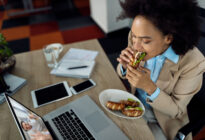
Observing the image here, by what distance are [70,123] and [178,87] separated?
68cm

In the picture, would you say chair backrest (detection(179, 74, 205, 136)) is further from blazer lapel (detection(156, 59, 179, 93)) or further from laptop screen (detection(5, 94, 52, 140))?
laptop screen (detection(5, 94, 52, 140))

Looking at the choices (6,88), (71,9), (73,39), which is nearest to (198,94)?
(6,88)

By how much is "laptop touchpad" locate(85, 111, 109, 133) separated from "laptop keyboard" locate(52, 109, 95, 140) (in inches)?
1.6

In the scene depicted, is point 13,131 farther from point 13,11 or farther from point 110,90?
point 13,11

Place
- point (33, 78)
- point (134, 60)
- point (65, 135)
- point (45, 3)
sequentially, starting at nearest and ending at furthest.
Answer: point (65, 135) < point (134, 60) < point (33, 78) < point (45, 3)

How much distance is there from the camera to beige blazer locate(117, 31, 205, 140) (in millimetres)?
1003

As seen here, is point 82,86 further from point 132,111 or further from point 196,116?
point 196,116

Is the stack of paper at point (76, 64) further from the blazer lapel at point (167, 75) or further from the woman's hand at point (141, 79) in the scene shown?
the blazer lapel at point (167, 75)

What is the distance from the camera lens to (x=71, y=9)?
4.68 meters

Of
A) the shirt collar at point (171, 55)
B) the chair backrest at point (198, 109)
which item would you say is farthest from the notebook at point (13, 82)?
the chair backrest at point (198, 109)

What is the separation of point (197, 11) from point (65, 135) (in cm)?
94

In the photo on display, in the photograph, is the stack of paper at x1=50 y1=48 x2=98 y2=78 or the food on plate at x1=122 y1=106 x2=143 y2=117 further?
the stack of paper at x1=50 y1=48 x2=98 y2=78

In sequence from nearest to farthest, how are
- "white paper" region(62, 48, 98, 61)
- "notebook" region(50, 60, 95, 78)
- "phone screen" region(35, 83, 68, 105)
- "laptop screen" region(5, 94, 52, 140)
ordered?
1. "laptop screen" region(5, 94, 52, 140)
2. "phone screen" region(35, 83, 68, 105)
3. "notebook" region(50, 60, 95, 78)
4. "white paper" region(62, 48, 98, 61)

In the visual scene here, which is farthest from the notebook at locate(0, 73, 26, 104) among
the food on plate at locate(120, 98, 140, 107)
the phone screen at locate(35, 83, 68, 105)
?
the food on plate at locate(120, 98, 140, 107)
